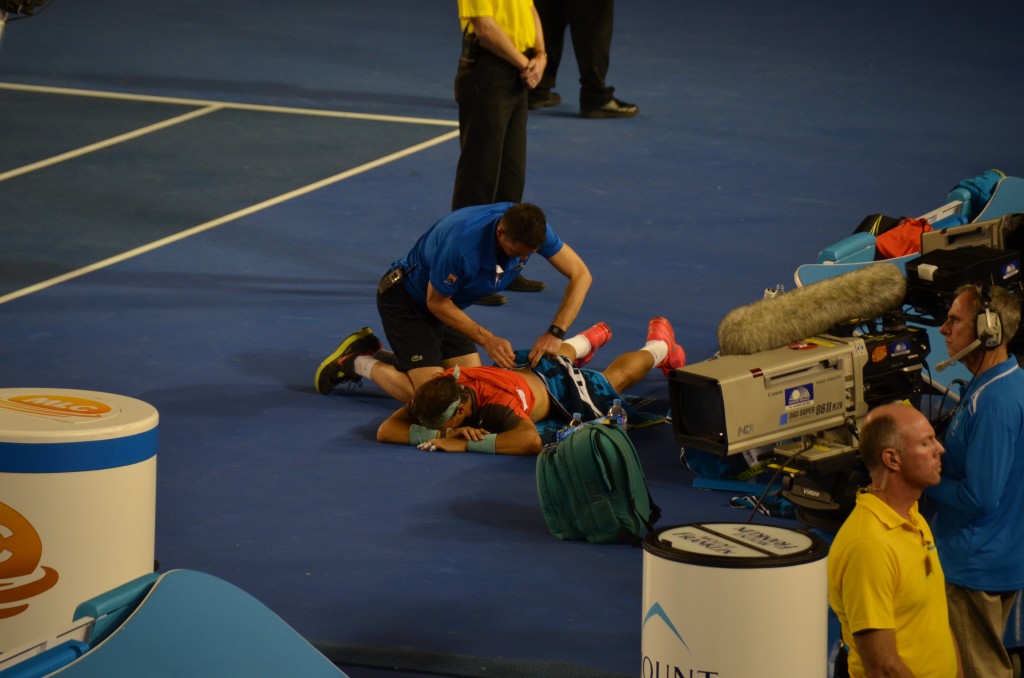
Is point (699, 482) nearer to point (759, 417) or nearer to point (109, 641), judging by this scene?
point (759, 417)

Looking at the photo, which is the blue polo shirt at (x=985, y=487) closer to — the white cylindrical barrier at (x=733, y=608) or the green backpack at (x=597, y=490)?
the white cylindrical barrier at (x=733, y=608)

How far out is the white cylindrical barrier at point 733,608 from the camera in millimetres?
4422

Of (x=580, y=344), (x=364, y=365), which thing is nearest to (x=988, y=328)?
(x=580, y=344)

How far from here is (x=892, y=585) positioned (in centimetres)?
509

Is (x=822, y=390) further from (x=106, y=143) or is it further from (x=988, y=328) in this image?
(x=106, y=143)

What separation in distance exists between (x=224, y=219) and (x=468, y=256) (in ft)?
15.2

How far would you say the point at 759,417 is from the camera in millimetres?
5480

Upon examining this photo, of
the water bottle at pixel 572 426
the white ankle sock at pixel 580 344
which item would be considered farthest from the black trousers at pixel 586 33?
the water bottle at pixel 572 426

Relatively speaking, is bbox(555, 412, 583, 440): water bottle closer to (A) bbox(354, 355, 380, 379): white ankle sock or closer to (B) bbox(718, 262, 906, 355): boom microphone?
(A) bbox(354, 355, 380, 379): white ankle sock

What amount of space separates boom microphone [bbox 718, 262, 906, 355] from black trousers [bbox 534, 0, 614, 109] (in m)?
10.2

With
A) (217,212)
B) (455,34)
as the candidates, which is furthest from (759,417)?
(455,34)

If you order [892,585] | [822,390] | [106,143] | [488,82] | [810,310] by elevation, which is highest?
[488,82]

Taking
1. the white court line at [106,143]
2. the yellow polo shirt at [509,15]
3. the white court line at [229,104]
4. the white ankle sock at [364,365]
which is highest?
the yellow polo shirt at [509,15]

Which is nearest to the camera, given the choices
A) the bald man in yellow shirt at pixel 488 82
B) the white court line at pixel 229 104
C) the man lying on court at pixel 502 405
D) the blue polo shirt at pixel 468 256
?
the man lying on court at pixel 502 405
